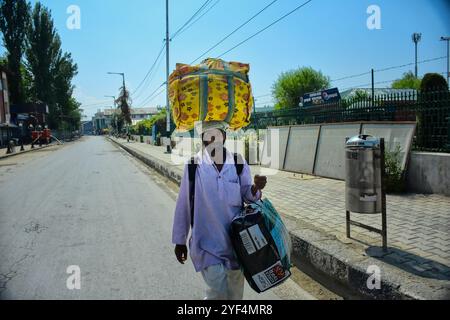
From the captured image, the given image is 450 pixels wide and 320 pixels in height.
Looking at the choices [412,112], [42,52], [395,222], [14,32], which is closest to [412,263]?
[395,222]

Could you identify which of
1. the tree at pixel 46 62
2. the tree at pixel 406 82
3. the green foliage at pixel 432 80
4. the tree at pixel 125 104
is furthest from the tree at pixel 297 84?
the green foliage at pixel 432 80

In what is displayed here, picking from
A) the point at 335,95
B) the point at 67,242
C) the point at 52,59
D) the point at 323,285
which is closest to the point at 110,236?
the point at 67,242

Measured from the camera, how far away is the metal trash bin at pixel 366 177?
4332 millimetres

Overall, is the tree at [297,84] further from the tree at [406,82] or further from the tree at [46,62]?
the tree at [46,62]

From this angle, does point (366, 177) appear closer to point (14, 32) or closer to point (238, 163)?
point (238, 163)

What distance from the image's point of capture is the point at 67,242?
17.9 feet

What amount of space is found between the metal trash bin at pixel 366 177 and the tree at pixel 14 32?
160ft

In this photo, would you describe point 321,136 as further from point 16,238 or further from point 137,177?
point 16,238

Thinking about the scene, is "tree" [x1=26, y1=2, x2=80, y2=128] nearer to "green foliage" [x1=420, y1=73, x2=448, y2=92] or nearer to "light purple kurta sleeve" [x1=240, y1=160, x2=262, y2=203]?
"green foliage" [x1=420, y1=73, x2=448, y2=92]

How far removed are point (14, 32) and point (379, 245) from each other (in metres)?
52.3

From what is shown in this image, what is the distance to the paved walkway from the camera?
384 cm

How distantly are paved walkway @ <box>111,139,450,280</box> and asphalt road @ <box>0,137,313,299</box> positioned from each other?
3.63ft

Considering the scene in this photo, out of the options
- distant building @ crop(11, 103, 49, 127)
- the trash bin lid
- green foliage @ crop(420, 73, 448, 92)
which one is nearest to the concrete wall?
the trash bin lid

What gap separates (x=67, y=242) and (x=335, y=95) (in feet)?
149
